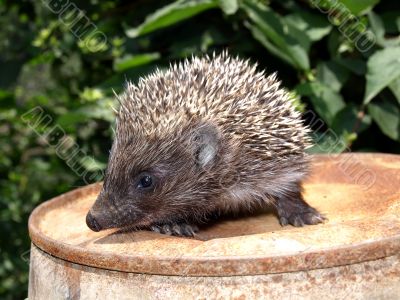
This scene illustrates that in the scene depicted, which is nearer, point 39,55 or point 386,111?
point 386,111

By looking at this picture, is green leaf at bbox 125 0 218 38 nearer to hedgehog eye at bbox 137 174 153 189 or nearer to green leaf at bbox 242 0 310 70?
green leaf at bbox 242 0 310 70

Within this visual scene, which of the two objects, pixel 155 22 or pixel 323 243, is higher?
pixel 155 22

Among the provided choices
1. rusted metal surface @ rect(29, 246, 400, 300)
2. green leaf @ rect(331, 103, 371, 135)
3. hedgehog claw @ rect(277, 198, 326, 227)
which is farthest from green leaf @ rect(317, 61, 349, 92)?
rusted metal surface @ rect(29, 246, 400, 300)

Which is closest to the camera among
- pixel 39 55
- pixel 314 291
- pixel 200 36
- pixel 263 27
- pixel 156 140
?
pixel 314 291

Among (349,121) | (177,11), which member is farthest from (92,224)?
(349,121)

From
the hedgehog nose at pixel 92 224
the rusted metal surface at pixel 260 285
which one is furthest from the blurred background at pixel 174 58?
the rusted metal surface at pixel 260 285

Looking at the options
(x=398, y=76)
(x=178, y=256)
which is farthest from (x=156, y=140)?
(x=398, y=76)

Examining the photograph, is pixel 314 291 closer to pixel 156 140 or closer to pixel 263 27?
pixel 156 140
